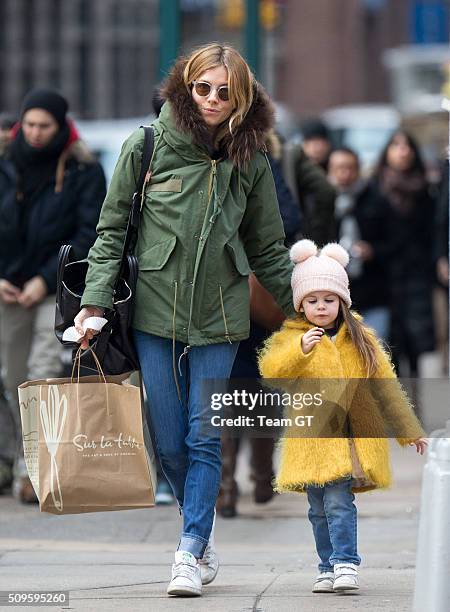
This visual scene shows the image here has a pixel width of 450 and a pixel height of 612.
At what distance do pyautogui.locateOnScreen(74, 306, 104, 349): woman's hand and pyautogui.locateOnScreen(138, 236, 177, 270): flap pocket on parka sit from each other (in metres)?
0.22

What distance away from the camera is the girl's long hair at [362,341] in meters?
5.76

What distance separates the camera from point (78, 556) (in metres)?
7.00

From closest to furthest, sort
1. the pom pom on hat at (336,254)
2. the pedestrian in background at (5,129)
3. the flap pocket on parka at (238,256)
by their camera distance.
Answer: the flap pocket on parka at (238,256) → the pom pom on hat at (336,254) → the pedestrian in background at (5,129)

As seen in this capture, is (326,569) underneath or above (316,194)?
underneath

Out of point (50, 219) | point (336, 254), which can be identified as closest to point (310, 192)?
point (50, 219)

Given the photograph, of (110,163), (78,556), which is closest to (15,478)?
(78,556)

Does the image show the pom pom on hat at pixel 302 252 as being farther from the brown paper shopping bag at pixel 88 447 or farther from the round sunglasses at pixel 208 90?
the brown paper shopping bag at pixel 88 447

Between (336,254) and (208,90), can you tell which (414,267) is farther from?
(208,90)

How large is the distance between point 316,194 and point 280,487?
285 cm

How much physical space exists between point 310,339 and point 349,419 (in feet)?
1.08

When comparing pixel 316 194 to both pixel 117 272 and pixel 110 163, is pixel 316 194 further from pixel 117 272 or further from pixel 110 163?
pixel 110 163

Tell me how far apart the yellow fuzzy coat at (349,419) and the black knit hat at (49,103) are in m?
2.67

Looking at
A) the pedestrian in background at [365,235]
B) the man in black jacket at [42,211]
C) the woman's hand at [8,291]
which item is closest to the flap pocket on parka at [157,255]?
the man in black jacket at [42,211]

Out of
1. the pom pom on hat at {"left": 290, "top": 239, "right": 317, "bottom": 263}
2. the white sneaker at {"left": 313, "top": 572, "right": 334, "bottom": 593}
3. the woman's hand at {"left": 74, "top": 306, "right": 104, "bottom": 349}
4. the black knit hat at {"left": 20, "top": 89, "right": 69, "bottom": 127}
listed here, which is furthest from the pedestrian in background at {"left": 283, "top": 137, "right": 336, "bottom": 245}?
the white sneaker at {"left": 313, "top": 572, "right": 334, "bottom": 593}
